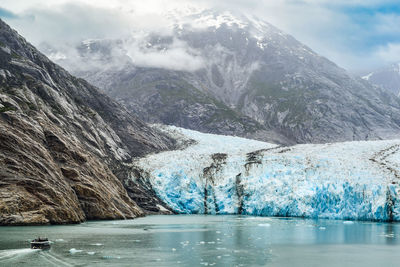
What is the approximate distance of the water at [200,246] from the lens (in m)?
23.9

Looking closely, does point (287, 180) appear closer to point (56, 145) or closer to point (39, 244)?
point (56, 145)

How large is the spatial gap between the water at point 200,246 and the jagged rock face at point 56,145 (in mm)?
3892

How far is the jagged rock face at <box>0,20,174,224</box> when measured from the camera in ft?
129

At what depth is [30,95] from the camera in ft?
186

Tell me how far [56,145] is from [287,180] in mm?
29021

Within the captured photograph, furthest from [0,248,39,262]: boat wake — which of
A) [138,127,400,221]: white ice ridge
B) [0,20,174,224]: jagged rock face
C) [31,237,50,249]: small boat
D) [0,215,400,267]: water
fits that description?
[138,127,400,221]: white ice ridge

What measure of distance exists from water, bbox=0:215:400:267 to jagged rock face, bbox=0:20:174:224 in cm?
389

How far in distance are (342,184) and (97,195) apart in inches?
1148

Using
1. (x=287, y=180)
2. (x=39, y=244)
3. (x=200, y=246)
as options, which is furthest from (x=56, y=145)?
(x=287, y=180)

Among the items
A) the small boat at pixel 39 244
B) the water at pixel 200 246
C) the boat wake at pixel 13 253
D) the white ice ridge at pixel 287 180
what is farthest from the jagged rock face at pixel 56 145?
the boat wake at pixel 13 253

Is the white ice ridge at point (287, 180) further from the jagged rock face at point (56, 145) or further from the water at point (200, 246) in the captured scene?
the water at point (200, 246)

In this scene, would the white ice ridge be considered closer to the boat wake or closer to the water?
the water

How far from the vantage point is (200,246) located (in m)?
29.2

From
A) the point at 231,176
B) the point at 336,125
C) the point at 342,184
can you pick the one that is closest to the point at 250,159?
the point at 231,176
